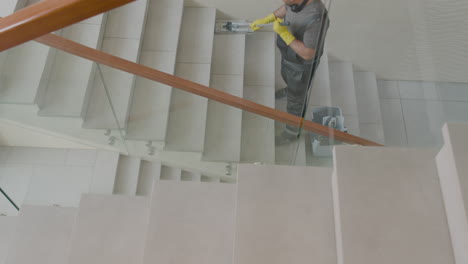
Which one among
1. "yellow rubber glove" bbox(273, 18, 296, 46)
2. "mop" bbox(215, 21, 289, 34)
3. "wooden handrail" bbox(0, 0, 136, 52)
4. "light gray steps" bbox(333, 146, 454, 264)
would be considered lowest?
"light gray steps" bbox(333, 146, 454, 264)

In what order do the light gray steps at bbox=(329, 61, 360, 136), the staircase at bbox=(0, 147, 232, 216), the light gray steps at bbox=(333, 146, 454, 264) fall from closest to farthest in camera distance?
the light gray steps at bbox=(333, 146, 454, 264) → the light gray steps at bbox=(329, 61, 360, 136) → the staircase at bbox=(0, 147, 232, 216)

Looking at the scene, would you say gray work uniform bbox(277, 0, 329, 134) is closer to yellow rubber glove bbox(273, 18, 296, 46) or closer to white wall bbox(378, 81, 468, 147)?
yellow rubber glove bbox(273, 18, 296, 46)

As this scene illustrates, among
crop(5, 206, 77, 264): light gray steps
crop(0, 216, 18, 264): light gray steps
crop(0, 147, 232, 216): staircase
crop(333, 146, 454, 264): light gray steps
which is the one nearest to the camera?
crop(333, 146, 454, 264): light gray steps

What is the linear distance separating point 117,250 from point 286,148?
3.58 feet

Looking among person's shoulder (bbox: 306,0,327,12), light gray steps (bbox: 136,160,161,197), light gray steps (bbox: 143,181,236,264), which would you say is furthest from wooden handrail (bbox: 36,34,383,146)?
light gray steps (bbox: 136,160,161,197)

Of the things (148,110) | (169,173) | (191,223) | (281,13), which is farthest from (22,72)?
(281,13)

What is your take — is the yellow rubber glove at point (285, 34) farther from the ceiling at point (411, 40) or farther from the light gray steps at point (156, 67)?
the light gray steps at point (156, 67)

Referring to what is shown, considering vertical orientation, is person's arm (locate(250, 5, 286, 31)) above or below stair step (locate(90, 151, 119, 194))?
above

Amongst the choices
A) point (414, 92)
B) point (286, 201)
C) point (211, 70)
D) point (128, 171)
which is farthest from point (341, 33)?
point (128, 171)

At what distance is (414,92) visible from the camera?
5.86 ft

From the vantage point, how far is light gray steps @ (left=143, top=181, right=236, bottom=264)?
7.03 feet

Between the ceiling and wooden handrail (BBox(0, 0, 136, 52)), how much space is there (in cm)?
116

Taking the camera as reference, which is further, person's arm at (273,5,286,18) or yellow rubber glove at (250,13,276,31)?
yellow rubber glove at (250,13,276,31)

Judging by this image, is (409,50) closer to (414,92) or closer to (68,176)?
(414,92)
